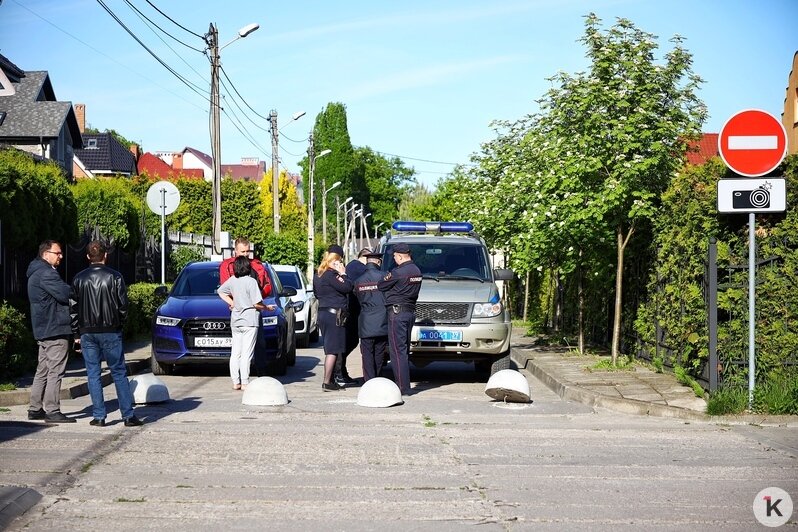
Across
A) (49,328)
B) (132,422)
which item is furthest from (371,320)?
(49,328)

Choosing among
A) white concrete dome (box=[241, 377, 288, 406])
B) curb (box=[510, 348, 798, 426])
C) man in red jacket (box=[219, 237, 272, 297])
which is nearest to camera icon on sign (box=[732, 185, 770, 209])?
curb (box=[510, 348, 798, 426])

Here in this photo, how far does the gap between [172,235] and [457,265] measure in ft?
72.3

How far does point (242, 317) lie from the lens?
1454 cm

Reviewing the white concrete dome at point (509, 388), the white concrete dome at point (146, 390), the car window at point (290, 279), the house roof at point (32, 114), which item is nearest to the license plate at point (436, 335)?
the white concrete dome at point (509, 388)

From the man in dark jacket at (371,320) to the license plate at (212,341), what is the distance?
2590 mm

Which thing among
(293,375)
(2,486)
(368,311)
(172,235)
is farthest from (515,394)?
(172,235)

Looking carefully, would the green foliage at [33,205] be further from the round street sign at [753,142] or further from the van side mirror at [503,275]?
the round street sign at [753,142]

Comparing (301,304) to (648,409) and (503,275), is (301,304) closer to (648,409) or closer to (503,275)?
(503,275)

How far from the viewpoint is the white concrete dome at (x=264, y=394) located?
12.7 m

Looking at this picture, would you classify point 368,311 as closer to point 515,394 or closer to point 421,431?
point 515,394

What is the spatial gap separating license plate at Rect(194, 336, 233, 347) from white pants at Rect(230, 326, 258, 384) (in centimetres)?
131

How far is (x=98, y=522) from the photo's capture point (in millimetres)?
6465

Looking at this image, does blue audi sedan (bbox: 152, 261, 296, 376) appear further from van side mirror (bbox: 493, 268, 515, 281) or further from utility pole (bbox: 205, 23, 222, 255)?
utility pole (bbox: 205, 23, 222, 255)

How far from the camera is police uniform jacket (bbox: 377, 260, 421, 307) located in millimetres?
13656
